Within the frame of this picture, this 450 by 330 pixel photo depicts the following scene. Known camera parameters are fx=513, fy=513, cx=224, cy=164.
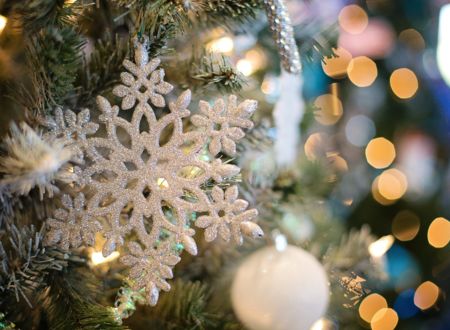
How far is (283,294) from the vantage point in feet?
1.61

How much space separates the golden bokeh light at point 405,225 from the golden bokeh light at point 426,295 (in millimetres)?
99

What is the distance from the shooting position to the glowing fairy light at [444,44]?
3.03ft

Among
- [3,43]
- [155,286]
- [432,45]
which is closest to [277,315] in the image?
[155,286]

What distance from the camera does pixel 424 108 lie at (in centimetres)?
Result: 109

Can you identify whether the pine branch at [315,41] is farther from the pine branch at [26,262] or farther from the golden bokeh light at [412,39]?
the golden bokeh light at [412,39]

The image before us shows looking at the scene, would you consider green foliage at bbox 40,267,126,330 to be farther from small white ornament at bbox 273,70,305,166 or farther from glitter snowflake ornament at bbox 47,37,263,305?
small white ornament at bbox 273,70,305,166

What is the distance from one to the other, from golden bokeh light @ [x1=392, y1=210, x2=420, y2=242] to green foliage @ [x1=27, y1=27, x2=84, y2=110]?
84cm

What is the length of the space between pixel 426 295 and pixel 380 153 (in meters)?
0.31

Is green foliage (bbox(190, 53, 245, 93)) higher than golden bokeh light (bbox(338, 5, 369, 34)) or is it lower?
higher

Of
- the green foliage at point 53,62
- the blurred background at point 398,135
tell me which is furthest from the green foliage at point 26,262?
the blurred background at point 398,135

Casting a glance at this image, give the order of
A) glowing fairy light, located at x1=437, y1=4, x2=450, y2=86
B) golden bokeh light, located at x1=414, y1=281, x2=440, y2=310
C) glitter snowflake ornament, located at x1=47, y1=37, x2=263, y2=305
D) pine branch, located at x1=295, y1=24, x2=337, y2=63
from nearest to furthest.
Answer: glitter snowflake ornament, located at x1=47, y1=37, x2=263, y2=305
pine branch, located at x1=295, y1=24, x2=337, y2=63
glowing fairy light, located at x1=437, y1=4, x2=450, y2=86
golden bokeh light, located at x1=414, y1=281, x2=440, y2=310

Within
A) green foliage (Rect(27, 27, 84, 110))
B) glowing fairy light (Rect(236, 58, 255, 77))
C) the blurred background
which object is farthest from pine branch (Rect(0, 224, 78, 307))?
the blurred background

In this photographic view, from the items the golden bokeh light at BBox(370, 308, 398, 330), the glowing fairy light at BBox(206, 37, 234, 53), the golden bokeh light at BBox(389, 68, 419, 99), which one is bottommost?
the golden bokeh light at BBox(370, 308, 398, 330)

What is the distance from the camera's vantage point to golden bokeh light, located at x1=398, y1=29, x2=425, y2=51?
3.58 feet
